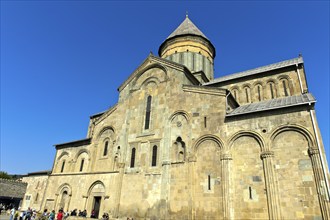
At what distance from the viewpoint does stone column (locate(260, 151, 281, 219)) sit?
9.80m

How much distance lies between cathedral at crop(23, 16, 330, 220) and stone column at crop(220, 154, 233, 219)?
0.16 feet

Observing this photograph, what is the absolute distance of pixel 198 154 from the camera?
1281 cm

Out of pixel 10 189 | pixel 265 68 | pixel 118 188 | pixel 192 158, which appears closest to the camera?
pixel 192 158

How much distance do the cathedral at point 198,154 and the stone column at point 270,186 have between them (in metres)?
0.04

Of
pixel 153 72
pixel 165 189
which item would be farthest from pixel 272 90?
pixel 165 189

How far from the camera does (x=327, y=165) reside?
9.50m

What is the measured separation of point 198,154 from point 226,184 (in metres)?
2.29

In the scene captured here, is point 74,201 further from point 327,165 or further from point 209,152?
point 327,165

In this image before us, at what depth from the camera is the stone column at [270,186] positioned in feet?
32.1

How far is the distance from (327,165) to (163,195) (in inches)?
319

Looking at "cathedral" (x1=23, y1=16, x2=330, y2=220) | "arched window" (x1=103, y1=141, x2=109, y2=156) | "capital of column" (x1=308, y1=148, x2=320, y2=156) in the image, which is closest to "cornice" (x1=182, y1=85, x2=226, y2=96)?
"cathedral" (x1=23, y1=16, x2=330, y2=220)

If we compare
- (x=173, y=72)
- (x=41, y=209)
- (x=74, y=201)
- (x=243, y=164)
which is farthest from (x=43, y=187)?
(x=243, y=164)

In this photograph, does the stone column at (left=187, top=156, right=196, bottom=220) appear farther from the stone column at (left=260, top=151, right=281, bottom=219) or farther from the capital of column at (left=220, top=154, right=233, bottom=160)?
the stone column at (left=260, top=151, right=281, bottom=219)

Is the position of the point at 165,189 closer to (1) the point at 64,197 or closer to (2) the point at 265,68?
(1) the point at 64,197
